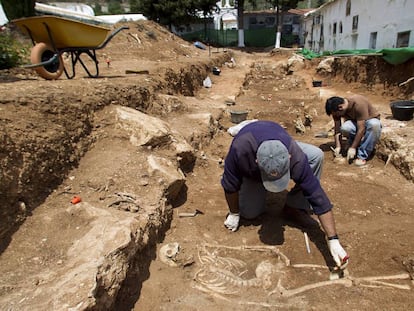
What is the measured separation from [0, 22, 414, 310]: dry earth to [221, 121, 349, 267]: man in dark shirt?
347 millimetres

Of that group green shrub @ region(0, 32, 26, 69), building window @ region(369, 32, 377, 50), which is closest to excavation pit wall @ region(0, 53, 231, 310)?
green shrub @ region(0, 32, 26, 69)

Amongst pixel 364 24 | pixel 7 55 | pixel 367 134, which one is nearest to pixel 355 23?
pixel 364 24

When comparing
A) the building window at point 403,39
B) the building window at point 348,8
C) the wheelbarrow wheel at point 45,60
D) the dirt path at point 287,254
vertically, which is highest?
the building window at point 348,8

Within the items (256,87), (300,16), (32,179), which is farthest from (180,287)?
(300,16)

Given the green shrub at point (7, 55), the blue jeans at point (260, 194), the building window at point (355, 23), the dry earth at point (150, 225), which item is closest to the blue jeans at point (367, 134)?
the dry earth at point (150, 225)

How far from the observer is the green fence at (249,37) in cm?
2714

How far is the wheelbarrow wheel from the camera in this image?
4.09 metres

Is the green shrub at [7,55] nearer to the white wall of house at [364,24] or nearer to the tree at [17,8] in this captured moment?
the tree at [17,8]

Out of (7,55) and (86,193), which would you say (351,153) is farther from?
(7,55)

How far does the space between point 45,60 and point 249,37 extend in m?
26.6

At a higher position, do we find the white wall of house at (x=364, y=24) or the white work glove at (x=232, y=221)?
the white wall of house at (x=364, y=24)

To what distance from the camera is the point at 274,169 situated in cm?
205

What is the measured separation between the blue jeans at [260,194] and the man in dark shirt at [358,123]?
4.48 ft

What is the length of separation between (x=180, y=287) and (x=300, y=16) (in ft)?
113
